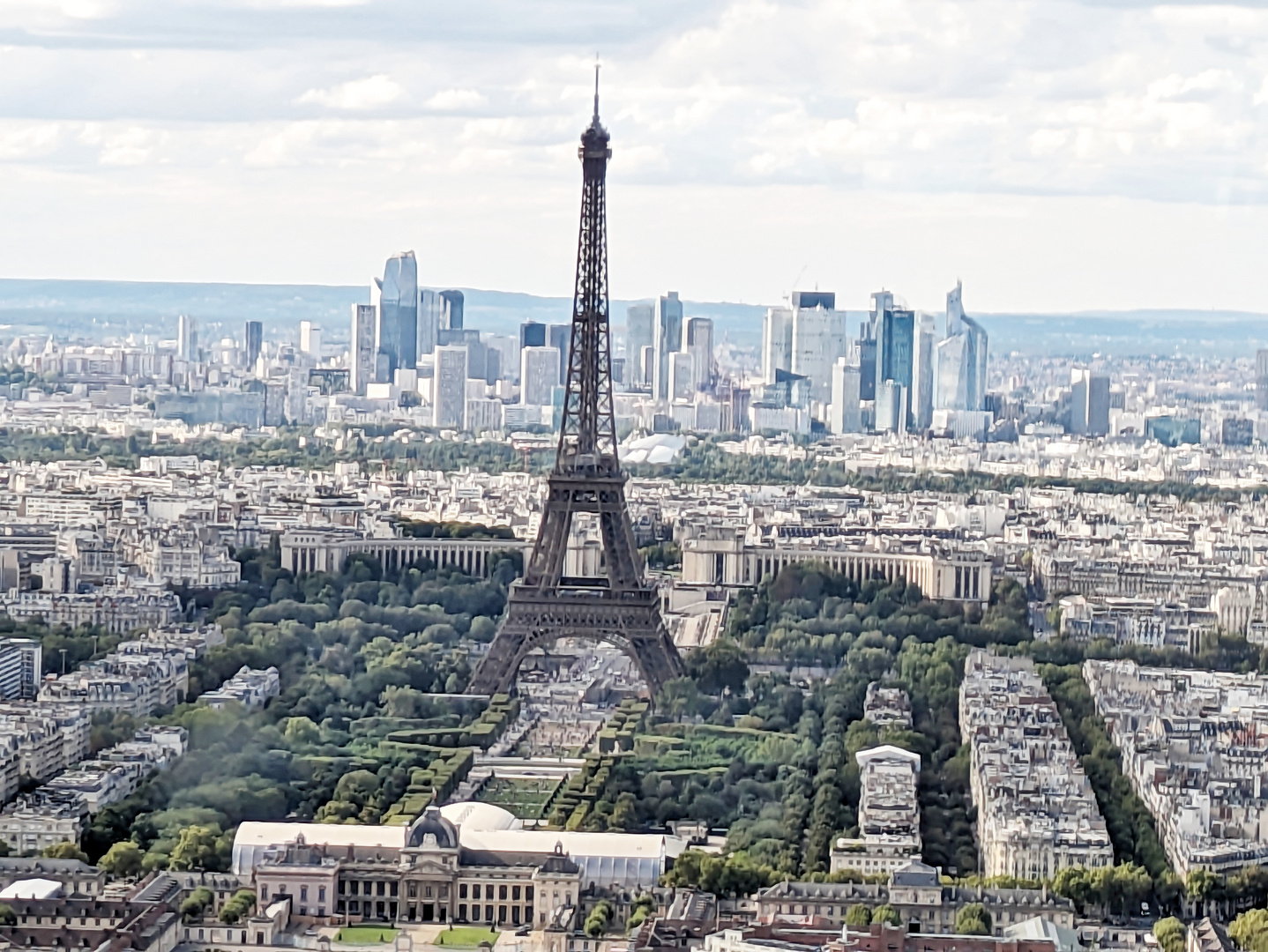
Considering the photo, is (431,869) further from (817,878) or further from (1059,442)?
(1059,442)

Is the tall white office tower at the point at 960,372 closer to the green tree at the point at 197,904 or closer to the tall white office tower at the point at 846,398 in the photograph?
the tall white office tower at the point at 846,398

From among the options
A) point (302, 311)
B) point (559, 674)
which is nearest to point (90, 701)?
point (559, 674)

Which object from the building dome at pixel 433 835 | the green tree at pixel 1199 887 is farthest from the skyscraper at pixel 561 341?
the green tree at pixel 1199 887

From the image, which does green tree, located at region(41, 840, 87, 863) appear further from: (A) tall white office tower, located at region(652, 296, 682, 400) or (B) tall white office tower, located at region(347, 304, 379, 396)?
(B) tall white office tower, located at region(347, 304, 379, 396)

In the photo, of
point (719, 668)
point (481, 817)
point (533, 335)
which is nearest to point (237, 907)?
point (481, 817)

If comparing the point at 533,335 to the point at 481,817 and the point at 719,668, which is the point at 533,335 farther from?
the point at 481,817

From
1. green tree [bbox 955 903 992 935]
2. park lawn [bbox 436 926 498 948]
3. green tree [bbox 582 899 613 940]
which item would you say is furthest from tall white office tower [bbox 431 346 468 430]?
green tree [bbox 955 903 992 935]
